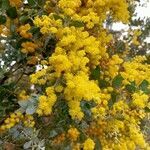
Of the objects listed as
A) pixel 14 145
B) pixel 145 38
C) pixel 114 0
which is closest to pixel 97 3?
pixel 114 0

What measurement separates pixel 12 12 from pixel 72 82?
101cm

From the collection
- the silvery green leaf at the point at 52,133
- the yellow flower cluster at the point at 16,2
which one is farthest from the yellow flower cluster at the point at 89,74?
the yellow flower cluster at the point at 16,2

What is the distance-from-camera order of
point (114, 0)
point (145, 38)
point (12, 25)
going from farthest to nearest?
point (145, 38)
point (12, 25)
point (114, 0)

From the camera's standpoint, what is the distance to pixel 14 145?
154 inches

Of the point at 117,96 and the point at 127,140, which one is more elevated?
the point at 117,96

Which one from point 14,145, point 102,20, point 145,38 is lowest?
point 145,38

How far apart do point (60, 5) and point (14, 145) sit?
3.97ft

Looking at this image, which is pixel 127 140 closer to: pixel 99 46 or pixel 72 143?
pixel 72 143

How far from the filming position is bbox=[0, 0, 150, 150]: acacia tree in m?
3.40

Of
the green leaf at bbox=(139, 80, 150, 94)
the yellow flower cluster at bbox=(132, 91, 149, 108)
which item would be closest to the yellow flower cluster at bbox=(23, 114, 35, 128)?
the yellow flower cluster at bbox=(132, 91, 149, 108)

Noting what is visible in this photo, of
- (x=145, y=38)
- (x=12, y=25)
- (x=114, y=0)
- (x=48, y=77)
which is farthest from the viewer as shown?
(x=145, y=38)

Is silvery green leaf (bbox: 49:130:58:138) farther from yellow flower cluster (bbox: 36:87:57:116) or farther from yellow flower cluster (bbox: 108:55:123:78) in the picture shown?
yellow flower cluster (bbox: 108:55:123:78)

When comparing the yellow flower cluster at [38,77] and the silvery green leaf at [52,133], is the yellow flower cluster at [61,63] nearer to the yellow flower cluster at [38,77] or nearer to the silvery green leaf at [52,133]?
the yellow flower cluster at [38,77]

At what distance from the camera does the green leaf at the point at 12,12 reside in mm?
3916
